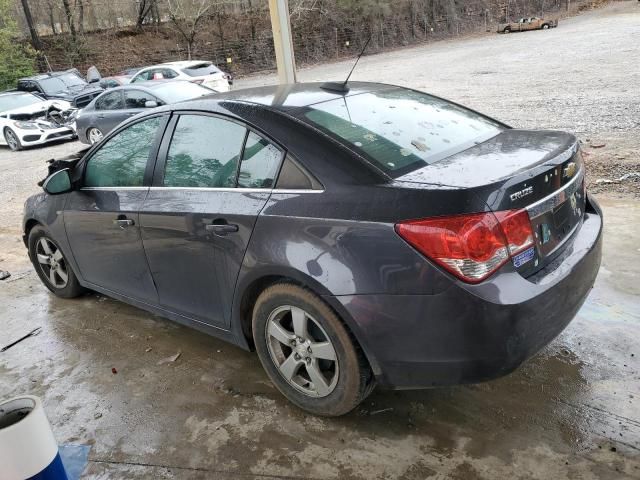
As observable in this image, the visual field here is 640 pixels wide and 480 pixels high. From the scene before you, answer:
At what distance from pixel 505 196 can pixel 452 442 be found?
115cm

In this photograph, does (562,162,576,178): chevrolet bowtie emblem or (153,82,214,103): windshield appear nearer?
(562,162,576,178): chevrolet bowtie emblem

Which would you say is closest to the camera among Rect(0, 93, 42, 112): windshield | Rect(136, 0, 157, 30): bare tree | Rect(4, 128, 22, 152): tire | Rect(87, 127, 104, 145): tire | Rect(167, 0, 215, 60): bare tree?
Rect(87, 127, 104, 145): tire

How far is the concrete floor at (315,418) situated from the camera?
2.42 meters

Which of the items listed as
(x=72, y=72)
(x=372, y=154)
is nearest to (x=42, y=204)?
(x=372, y=154)

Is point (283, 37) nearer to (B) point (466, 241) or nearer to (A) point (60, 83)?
(B) point (466, 241)

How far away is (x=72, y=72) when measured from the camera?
18.2 m

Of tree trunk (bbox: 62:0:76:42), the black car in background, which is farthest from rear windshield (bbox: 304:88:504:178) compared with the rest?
tree trunk (bbox: 62:0:76:42)

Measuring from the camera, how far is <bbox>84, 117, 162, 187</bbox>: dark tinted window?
11.0 feet

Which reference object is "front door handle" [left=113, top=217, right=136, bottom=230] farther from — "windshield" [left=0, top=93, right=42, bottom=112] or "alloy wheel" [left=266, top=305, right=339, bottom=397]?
"windshield" [left=0, top=93, right=42, bottom=112]

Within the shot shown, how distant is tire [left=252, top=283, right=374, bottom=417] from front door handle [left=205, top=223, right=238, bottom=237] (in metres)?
0.34

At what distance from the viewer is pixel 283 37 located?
6289 mm

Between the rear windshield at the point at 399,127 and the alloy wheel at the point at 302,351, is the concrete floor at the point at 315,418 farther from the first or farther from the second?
the rear windshield at the point at 399,127

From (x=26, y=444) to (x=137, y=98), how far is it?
34.3 ft

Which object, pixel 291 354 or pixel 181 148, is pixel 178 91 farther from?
pixel 291 354
